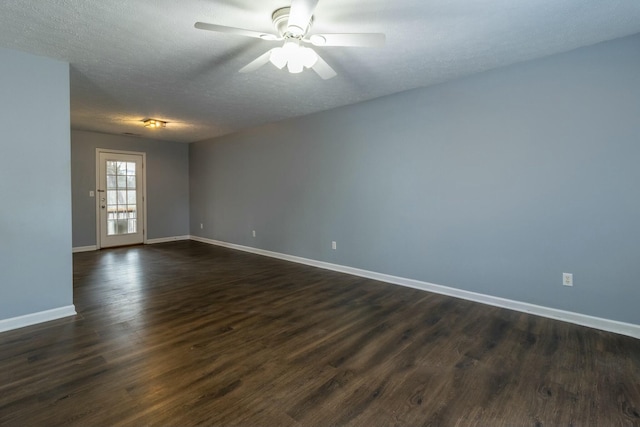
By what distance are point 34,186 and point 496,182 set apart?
4.39 metres

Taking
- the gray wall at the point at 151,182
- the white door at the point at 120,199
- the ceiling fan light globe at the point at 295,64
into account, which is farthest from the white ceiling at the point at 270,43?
the white door at the point at 120,199

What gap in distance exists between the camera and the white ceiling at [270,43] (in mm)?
2121

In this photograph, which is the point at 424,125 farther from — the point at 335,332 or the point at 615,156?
the point at 335,332

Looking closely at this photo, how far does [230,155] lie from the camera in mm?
6559

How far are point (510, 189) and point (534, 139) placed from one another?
1.68ft

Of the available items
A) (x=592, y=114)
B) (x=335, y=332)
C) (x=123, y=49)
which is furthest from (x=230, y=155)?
(x=592, y=114)

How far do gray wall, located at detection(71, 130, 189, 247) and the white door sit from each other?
14 centimetres

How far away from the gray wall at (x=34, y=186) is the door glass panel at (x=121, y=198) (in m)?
4.20

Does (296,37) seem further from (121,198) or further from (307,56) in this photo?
(121,198)

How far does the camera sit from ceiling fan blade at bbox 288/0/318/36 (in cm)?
175

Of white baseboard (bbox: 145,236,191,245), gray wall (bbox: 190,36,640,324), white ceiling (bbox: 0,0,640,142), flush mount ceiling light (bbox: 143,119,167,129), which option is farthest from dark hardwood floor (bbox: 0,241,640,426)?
white baseboard (bbox: 145,236,191,245)

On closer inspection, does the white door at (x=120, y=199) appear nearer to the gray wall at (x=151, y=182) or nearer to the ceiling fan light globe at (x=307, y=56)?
the gray wall at (x=151, y=182)

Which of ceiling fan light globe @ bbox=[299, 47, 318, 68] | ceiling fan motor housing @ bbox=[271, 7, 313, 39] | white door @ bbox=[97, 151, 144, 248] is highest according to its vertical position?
ceiling fan motor housing @ bbox=[271, 7, 313, 39]

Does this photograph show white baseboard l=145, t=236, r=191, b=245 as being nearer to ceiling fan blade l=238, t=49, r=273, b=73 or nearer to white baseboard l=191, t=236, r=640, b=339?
white baseboard l=191, t=236, r=640, b=339
